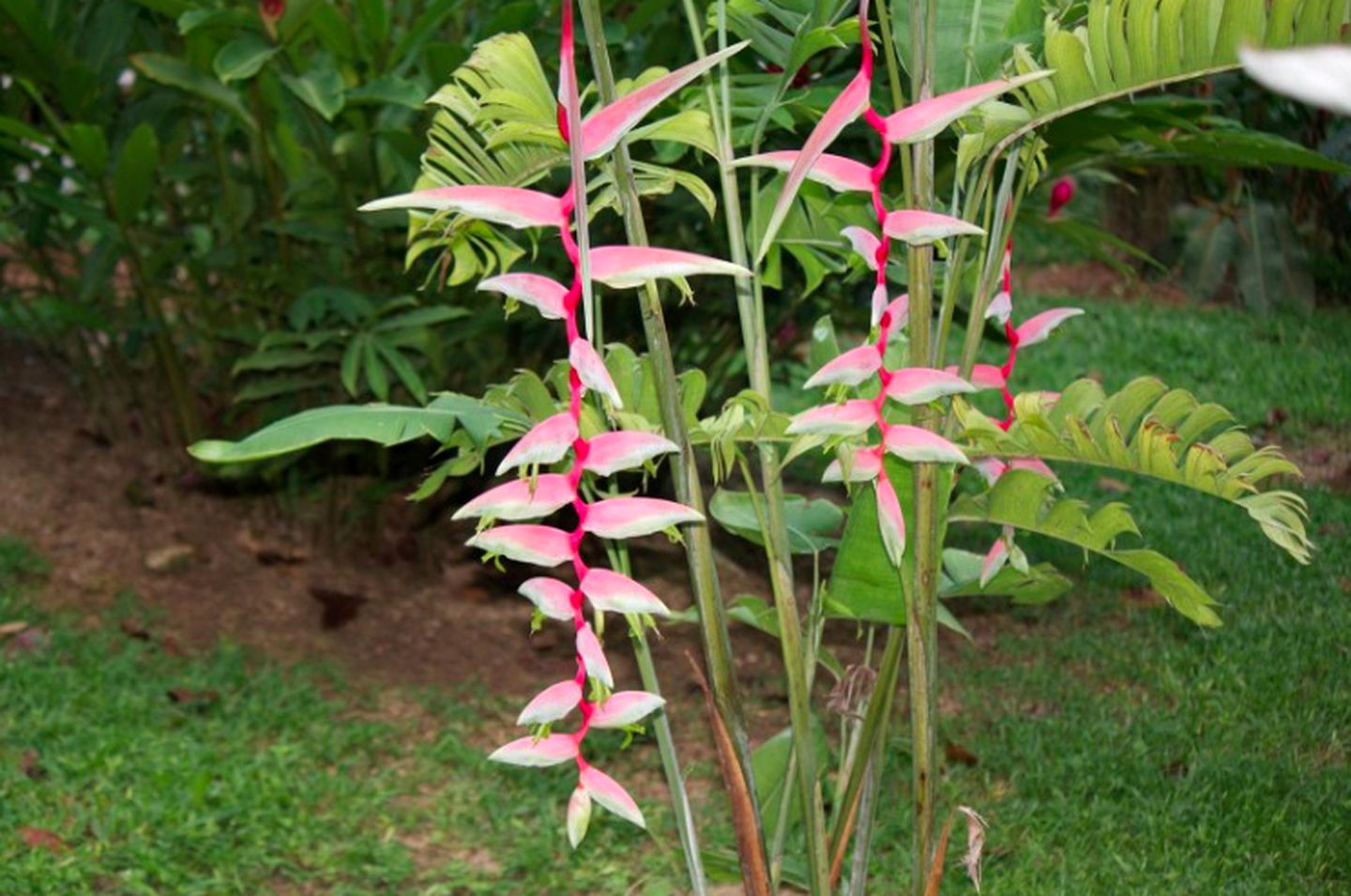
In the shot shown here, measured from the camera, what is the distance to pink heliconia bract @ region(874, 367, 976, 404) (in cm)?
171

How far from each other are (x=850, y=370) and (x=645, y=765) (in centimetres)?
164

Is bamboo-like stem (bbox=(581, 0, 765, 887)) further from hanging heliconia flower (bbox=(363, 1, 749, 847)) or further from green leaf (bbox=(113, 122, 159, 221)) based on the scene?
green leaf (bbox=(113, 122, 159, 221))

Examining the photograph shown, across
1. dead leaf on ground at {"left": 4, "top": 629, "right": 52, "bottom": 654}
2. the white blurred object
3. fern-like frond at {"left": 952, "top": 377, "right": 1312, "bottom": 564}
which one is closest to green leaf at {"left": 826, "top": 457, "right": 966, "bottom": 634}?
fern-like frond at {"left": 952, "top": 377, "right": 1312, "bottom": 564}

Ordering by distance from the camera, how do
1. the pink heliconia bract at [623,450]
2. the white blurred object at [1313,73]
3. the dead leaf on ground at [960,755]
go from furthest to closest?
the dead leaf on ground at [960,755] < the pink heliconia bract at [623,450] < the white blurred object at [1313,73]

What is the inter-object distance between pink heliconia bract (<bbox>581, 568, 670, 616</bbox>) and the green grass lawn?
2.65ft

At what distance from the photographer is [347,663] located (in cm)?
367

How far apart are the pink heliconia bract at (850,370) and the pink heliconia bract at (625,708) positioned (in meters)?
0.39

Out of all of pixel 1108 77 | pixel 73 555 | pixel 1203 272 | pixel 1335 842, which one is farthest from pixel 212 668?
pixel 1203 272

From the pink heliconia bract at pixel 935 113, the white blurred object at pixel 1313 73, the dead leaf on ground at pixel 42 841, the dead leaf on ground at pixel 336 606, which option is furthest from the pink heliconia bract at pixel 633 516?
the dead leaf on ground at pixel 336 606

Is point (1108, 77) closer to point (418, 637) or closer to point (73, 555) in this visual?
point (418, 637)

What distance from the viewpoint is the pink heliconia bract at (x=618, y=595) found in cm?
169

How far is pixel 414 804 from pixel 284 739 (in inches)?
15.5

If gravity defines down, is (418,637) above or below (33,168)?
below

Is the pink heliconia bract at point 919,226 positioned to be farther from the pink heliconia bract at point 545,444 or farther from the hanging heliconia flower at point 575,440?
the pink heliconia bract at point 545,444
